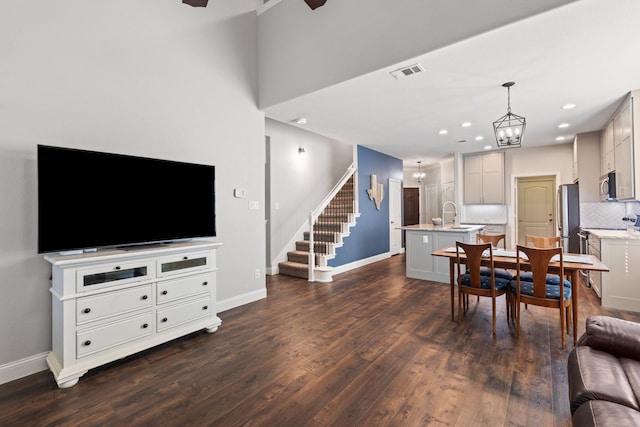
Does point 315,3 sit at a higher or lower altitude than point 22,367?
higher

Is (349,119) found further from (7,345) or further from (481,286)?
(7,345)

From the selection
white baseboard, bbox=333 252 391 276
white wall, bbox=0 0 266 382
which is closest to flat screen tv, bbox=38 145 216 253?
white wall, bbox=0 0 266 382

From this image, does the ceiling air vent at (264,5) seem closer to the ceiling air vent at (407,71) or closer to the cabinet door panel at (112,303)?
the ceiling air vent at (407,71)

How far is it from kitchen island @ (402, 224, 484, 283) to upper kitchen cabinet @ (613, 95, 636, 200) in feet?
6.60

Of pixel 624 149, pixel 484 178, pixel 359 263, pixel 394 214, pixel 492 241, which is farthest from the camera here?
pixel 394 214

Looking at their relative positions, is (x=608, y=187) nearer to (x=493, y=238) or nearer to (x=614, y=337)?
(x=493, y=238)

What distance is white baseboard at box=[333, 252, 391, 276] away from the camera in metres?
6.08

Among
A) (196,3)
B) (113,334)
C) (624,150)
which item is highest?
(196,3)

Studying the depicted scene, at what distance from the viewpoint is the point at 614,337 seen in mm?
1684

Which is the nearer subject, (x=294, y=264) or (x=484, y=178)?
(x=294, y=264)

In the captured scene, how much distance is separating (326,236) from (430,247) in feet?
6.70

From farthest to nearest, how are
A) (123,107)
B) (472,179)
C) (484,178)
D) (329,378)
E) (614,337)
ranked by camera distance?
(472,179)
(484,178)
(123,107)
(329,378)
(614,337)

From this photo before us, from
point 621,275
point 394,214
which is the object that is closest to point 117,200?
point 621,275

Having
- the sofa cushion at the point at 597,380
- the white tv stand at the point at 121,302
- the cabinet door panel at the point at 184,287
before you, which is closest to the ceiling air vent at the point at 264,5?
the white tv stand at the point at 121,302
